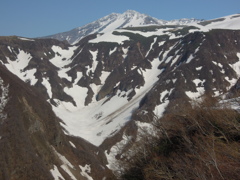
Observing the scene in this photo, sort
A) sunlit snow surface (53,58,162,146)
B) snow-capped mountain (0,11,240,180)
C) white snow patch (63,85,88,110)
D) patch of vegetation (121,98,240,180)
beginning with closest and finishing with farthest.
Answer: patch of vegetation (121,98,240,180)
snow-capped mountain (0,11,240,180)
sunlit snow surface (53,58,162,146)
white snow patch (63,85,88,110)

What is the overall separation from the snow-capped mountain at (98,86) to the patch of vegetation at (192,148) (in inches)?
922

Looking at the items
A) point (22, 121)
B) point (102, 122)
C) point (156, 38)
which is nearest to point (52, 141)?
point (22, 121)

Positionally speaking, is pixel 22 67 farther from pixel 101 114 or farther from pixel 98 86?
pixel 101 114

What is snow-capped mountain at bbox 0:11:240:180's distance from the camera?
168 feet

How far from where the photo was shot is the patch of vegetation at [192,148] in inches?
414

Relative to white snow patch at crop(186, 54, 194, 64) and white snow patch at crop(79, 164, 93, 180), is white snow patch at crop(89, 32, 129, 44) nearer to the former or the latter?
white snow patch at crop(186, 54, 194, 64)

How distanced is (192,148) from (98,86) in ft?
422

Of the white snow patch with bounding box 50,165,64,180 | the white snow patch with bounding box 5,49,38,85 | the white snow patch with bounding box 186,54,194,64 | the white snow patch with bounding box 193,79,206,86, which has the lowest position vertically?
the white snow patch with bounding box 50,165,64,180

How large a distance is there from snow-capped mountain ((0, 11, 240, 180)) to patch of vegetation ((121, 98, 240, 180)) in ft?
76.8

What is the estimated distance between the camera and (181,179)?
11.3 metres

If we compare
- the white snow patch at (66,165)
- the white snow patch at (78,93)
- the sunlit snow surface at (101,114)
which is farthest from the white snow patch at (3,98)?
the white snow patch at (78,93)

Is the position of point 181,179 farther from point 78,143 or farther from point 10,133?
point 78,143

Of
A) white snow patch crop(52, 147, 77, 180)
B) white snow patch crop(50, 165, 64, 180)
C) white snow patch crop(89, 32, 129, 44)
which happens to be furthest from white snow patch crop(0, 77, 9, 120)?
white snow patch crop(89, 32, 129, 44)

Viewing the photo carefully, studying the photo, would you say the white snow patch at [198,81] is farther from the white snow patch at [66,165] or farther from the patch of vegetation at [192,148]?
the patch of vegetation at [192,148]
